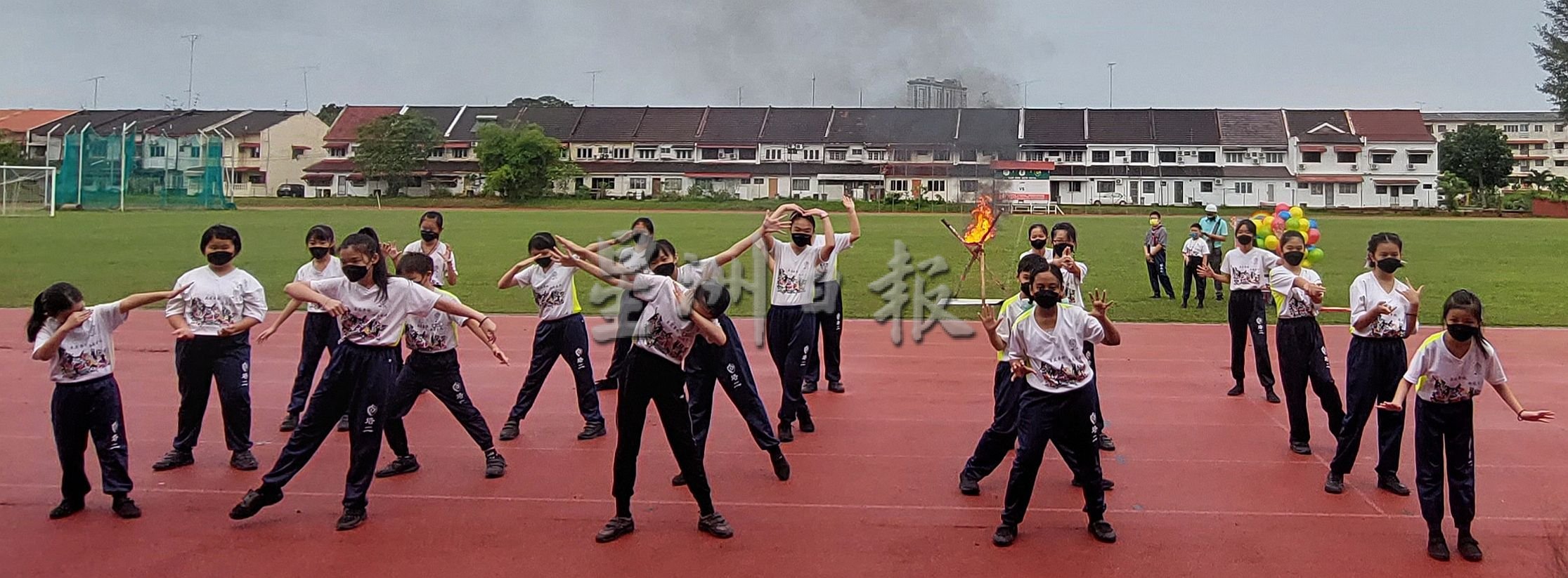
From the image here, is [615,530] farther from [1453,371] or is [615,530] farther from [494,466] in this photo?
[1453,371]

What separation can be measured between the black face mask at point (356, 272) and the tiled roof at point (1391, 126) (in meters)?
67.6

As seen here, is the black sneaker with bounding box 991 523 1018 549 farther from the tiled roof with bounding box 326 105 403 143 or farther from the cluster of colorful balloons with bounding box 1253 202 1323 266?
the tiled roof with bounding box 326 105 403 143

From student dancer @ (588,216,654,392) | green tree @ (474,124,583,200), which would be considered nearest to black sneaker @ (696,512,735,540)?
student dancer @ (588,216,654,392)

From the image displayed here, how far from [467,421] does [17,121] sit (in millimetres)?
Answer: 84288

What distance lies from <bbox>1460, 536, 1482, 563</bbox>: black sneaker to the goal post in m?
47.0

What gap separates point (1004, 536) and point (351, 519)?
3237 millimetres

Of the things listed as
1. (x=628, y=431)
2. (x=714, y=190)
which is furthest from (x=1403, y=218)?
(x=628, y=431)

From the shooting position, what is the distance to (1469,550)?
16.4 feet

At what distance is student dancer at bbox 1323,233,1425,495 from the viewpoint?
5793 mm

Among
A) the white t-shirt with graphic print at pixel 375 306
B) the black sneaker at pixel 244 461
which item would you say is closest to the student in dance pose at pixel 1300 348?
the white t-shirt with graphic print at pixel 375 306

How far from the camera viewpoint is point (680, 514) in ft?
18.4

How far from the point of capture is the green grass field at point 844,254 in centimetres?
1666

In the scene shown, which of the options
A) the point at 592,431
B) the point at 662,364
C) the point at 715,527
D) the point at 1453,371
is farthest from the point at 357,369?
the point at 1453,371

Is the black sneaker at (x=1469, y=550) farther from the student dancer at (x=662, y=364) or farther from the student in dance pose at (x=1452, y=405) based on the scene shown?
the student dancer at (x=662, y=364)
